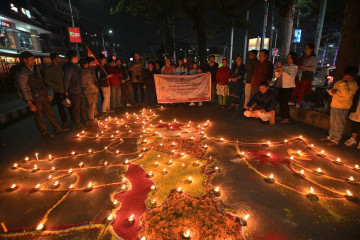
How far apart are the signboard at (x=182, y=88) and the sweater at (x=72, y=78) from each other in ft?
11.7

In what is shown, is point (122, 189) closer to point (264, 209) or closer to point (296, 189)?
point (264, 209)

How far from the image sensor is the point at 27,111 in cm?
927

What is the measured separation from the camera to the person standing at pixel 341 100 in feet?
14.7

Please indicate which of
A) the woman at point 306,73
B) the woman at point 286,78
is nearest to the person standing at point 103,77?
the woman at point 286,78

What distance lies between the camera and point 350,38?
224 inches

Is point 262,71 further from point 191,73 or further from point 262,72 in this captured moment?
point 191,73

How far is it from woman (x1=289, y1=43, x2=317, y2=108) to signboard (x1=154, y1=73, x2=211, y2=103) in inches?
143

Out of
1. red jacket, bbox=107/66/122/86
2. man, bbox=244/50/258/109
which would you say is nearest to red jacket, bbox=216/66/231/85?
man, bbox=244/50/258/109

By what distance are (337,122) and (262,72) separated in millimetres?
2810

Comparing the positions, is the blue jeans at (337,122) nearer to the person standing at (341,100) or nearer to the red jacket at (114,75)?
the person standing at (341,100)

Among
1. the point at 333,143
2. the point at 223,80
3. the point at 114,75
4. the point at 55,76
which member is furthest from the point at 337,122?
the point at 55,76

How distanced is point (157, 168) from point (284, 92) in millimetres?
5120

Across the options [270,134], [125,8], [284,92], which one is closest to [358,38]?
[284,92]

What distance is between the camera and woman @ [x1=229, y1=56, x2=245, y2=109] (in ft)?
27.0
